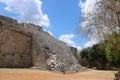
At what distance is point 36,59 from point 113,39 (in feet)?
50.4

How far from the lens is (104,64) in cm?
4238

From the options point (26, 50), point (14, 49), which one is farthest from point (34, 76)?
point (26, 50)

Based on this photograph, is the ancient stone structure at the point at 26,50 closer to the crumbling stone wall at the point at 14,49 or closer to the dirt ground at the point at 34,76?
the crumbling stone wall at the point at 14,49

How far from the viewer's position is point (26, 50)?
26.7 metres

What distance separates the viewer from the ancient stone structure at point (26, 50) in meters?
23.8

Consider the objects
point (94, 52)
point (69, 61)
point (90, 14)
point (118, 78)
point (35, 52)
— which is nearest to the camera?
point (118, 78)

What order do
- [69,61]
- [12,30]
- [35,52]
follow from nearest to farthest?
[12,30]
[35,52]
[69,61]

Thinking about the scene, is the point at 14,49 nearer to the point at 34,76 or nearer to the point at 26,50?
the point at 26,50

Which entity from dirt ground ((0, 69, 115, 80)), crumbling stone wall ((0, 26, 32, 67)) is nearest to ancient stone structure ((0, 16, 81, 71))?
crumbling stone wall ((0, 26, 32, 67))

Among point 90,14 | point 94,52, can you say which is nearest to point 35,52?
point 90,14

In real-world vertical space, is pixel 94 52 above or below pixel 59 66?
above

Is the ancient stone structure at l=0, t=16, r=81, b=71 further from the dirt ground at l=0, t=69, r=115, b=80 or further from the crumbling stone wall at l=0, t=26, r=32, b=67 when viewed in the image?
the dirt ground at l=0, t=69, r=115, b=80

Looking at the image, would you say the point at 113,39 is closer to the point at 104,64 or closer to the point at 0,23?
the point at 0,23

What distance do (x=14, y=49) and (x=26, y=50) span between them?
2.05m
